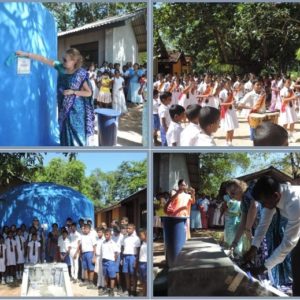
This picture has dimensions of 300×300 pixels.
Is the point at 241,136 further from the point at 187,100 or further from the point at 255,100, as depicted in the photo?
the point at 187,100

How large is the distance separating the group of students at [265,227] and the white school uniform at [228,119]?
1.28 feet

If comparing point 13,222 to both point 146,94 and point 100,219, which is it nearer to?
point 100,219

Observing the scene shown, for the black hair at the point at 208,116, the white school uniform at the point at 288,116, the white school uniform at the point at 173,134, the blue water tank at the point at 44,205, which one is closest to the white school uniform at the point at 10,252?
the blue water tank at the point at 44,205

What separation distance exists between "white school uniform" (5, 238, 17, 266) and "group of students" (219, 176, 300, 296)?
150cm

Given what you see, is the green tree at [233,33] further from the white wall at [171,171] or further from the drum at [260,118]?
the white wall at [171,171]

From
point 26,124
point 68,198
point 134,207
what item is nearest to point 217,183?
point 134,207

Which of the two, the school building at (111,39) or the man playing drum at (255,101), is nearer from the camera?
the school building at (111,39)

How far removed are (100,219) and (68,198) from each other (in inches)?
10.8

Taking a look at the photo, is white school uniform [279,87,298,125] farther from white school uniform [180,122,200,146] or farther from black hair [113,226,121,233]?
black hair [113,226,121,233]

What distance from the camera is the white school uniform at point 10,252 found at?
5016 mm

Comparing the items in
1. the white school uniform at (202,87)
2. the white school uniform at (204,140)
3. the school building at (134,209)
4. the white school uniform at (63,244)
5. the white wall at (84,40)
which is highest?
the white wall at (84,40)

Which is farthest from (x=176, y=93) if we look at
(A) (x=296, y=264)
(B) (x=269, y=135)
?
(A) (x=296, y=264)

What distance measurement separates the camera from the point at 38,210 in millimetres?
5070

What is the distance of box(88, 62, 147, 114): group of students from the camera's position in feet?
16.8
